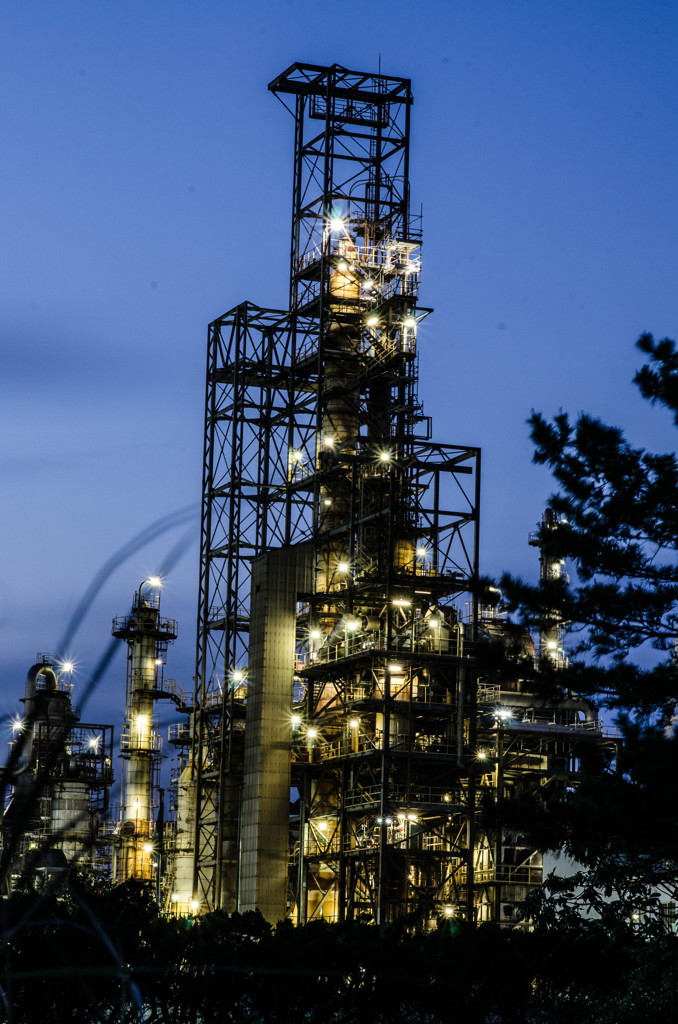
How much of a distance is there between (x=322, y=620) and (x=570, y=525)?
41.6 meters

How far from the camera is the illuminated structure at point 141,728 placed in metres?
88.2

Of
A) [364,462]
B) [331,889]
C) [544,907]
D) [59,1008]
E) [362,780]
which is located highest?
[364,462]

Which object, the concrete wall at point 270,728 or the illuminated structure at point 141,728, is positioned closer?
the concrete wall at point 270,728

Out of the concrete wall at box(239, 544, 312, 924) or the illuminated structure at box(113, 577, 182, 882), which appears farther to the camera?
the illuminated structure at box(113, 577, 182, 882)

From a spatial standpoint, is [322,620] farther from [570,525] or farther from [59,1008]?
[59,1008]

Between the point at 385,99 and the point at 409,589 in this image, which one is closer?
the point at 409,589

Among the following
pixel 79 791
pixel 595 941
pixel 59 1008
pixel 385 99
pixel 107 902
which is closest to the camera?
pixel 59 1008

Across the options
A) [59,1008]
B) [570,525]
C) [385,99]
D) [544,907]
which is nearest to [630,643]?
[570,525]

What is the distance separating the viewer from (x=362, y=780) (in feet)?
212

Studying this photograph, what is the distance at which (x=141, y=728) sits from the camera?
89750 mm

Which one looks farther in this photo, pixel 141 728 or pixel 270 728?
pixel 141 728

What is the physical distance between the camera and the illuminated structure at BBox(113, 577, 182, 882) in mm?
88188

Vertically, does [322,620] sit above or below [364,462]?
below

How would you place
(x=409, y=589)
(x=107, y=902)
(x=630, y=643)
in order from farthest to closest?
(x=409, y=589)
(x=107, y=902)
(x=630, y=643)
